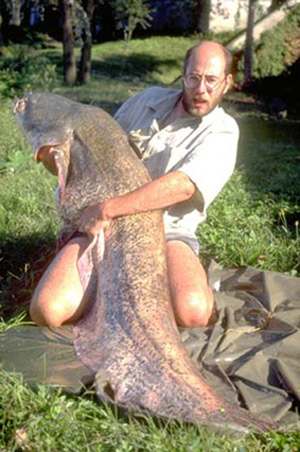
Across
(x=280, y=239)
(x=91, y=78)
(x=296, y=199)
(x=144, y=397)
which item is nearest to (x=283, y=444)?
(x=144, y=397)

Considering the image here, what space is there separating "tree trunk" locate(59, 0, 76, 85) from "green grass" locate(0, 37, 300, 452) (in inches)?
226

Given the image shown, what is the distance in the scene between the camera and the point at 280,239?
5367 millimetres

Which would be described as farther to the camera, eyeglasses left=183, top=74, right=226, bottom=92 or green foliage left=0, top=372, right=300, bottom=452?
eyeglasses left=183, top=74, right=226, bottom=92

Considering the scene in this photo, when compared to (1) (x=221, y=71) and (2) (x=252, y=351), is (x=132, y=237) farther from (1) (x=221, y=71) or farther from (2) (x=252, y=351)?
(1) (x=221, y=71)

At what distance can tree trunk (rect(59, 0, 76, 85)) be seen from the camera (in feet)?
59.2

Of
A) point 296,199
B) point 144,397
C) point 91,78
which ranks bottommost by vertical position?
point 91,78

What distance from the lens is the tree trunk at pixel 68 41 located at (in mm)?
18031

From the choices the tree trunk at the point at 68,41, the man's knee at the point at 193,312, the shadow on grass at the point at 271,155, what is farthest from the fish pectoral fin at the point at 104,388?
the tree trunk at the point at 68,41

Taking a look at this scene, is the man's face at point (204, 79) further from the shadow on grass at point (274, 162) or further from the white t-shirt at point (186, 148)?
the shadow on grass at point (274, 162)

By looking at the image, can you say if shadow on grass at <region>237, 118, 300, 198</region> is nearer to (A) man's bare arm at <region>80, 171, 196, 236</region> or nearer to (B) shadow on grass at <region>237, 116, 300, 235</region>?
(B) shadow on grass at <region>237, 116, 300, 235</region>

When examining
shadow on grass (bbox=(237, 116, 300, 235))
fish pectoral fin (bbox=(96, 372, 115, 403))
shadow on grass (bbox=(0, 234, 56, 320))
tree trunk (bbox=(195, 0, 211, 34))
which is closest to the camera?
fish pectoral fin (bbox=(96, 372, 115, 403))

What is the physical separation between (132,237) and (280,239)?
2005mm

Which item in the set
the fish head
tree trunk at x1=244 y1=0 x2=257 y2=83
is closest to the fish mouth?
the fish head

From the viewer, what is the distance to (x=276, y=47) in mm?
20359
